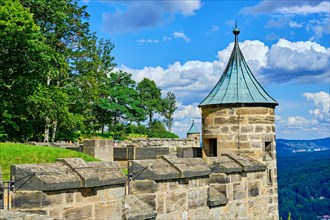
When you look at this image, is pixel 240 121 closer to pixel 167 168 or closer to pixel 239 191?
pixel 239 191

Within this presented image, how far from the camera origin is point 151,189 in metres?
7.87

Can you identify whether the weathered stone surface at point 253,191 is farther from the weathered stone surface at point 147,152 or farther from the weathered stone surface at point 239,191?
the weathered stone surface at point 147,152

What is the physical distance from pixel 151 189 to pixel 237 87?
5353mm

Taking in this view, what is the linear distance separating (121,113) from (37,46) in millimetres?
27508

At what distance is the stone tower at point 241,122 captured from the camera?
39.3 ft

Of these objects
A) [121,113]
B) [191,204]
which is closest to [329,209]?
[121,113]

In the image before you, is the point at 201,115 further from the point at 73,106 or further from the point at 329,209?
the point at 329,209

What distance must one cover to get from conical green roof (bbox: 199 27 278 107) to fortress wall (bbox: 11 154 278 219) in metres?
1.40

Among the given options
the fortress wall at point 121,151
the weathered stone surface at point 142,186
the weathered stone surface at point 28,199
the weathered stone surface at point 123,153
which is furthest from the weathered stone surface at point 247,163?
the weathered stone surface at point 28,199

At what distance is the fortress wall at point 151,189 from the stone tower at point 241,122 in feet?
1.26

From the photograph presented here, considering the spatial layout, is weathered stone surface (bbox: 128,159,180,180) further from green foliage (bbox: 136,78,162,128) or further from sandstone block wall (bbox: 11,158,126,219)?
green foliage (bbox: 136,78,162,128)

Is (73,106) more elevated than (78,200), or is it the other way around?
(73,106)

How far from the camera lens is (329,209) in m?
127

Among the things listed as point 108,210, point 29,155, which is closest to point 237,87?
point 29,155
